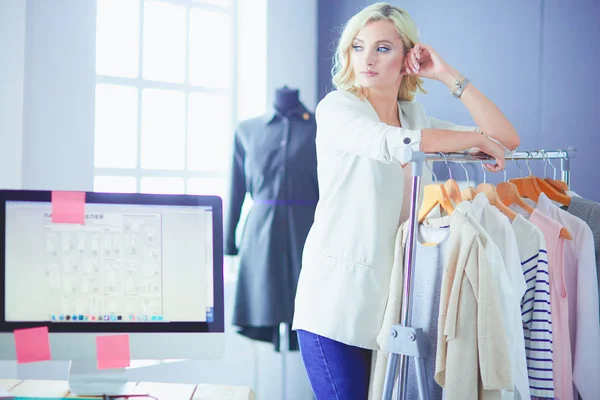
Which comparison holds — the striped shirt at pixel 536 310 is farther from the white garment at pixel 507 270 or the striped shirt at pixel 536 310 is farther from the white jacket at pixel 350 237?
the white jacket at pixel 350 237

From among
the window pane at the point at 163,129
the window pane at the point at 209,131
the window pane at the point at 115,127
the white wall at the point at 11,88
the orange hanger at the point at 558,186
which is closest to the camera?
the orange hanger at the point at 558,186

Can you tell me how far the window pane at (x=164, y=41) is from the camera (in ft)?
11.8

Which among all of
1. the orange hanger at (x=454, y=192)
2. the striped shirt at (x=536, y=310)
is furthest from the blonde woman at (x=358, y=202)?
the striped shirt at (x=536, y=310)

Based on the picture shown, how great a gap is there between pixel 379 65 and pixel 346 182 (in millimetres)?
330

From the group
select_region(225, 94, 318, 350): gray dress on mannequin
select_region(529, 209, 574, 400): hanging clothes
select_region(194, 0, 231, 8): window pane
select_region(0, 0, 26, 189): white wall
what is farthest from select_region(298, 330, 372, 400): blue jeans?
select_region(194, 0, 231, 8): window pane


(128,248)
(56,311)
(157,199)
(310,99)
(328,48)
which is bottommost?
(56,311)

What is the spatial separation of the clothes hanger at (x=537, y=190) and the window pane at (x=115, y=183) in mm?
2197

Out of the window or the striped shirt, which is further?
the window

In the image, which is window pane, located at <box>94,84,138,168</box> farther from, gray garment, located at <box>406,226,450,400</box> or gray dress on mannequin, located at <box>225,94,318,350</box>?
gray garment, located at <box>406,226,450,400</box>

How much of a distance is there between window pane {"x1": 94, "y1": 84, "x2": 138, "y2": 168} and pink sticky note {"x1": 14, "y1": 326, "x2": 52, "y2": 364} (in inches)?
86.3

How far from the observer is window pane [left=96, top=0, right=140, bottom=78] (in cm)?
344

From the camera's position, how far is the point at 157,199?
1.34 m

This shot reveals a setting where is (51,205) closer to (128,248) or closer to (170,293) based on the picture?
(128,248)

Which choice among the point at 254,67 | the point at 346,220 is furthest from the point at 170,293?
the point at 254,67
